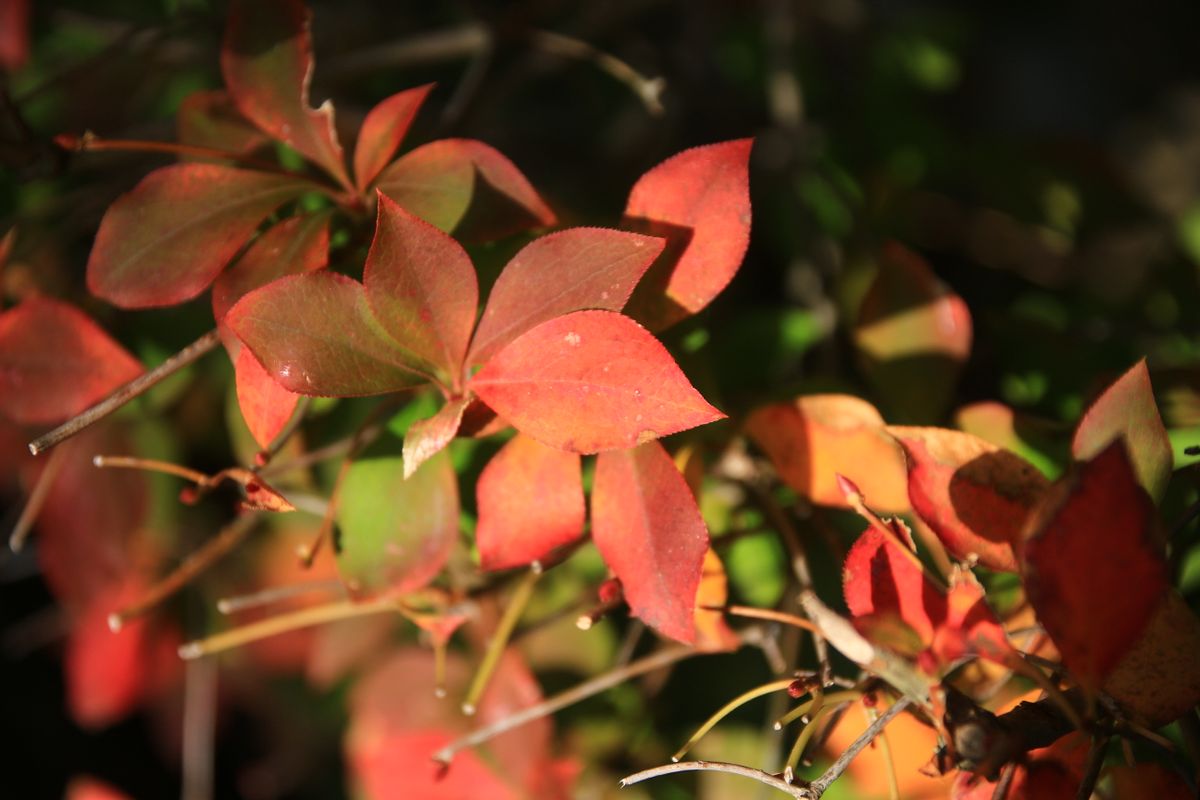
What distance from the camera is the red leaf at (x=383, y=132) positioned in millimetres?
460

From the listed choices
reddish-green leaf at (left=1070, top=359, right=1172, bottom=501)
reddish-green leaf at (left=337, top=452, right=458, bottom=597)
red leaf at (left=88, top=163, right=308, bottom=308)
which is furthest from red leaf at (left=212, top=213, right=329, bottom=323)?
reddish-green leaf at (left=1070, top=359, right=1172, bottom=501)

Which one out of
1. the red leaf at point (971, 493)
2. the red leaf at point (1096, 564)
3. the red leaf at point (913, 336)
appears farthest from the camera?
the red leaf at point (913, 336)

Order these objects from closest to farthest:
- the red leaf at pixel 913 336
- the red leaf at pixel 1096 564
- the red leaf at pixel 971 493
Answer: the red leaf at pixel 1096 564 < the red leaf at pixel 971 493 < the red leaf at pixel 913 336

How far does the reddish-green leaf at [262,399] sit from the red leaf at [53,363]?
0.16 m

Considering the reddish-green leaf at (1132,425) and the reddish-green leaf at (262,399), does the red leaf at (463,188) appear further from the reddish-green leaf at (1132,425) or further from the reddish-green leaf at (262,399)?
the reddish-green leaf at (1132,425)

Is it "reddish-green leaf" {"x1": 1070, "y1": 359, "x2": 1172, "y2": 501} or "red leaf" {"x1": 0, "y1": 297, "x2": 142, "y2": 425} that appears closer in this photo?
"reddish-green leaf" {"x1": 1070, "y1": 359, "x2": 1172, "y2": 501}

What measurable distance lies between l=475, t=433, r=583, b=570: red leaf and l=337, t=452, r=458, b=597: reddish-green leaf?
0.12 ft

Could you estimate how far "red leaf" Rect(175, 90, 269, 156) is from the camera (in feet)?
1.64

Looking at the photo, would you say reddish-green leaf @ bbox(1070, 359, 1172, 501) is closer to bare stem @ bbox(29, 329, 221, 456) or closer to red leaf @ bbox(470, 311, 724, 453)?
red leaf @ bbox(470, 311, 724, 453)

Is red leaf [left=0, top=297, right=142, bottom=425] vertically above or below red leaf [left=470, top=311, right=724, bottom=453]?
below

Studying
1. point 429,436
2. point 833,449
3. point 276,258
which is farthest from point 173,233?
point 833,449

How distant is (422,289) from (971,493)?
262 mm

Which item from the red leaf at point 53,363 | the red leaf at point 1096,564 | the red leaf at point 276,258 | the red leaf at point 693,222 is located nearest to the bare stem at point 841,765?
the red leaf at point 1096,564

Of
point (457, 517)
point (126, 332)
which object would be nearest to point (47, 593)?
point (126, 332)
